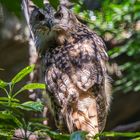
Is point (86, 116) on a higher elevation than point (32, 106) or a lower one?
lower

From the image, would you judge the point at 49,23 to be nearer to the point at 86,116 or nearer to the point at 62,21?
the point at 62,21

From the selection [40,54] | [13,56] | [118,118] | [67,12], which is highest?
[67,12]

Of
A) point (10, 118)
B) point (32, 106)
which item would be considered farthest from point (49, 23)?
point (10, 118)

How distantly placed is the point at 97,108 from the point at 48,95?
0.36 metres

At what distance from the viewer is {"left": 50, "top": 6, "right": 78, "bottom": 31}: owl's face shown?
3.32m

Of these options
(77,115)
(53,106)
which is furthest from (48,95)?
(77,115)

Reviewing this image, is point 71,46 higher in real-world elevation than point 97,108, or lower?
higher

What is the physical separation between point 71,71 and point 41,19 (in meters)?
0.54

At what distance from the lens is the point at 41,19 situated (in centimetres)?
328

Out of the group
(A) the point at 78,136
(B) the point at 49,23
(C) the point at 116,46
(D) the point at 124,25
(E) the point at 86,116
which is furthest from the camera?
(C) the point at 116,46

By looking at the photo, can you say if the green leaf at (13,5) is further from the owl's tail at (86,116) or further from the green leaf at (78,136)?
the owl's tail at (86,116)

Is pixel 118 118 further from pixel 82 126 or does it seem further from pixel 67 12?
pixel 82 126

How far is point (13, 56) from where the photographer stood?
8.06 meters

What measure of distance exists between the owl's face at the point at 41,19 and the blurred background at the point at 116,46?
237mm
